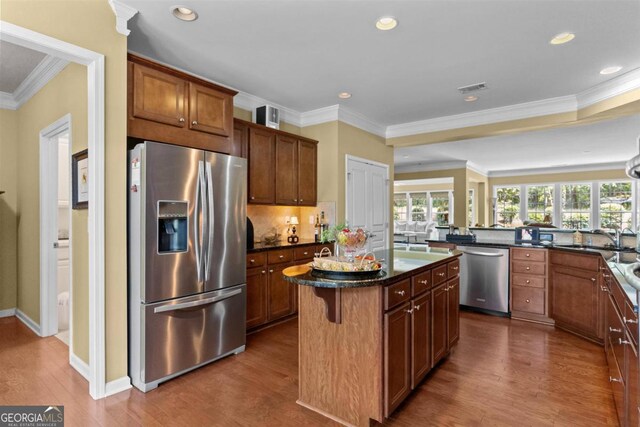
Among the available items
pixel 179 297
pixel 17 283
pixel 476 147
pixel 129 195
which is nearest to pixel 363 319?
pixel 179 297

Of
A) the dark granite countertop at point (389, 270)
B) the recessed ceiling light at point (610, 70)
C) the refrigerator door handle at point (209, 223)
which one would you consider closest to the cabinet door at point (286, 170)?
the refrigerator door handle at point (209, 223)

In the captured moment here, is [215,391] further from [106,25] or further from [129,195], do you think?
[106,25]

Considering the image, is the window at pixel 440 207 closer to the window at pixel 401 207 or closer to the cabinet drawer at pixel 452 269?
the window at pixel 401 207

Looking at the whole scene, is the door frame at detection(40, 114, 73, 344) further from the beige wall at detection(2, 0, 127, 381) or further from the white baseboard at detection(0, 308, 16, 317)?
the beige wall at detection(2, 0, 127, 381)

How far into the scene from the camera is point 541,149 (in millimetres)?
7730

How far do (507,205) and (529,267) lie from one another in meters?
8.56

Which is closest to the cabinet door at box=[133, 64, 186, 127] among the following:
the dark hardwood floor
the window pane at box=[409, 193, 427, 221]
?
the dark hardwood floor

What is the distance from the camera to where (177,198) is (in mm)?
2648

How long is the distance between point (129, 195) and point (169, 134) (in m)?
0.61

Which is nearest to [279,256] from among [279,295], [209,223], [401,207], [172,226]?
[279,295]

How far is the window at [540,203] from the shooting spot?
10844 mm

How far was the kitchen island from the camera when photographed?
199cm

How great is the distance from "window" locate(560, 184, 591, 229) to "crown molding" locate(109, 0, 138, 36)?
477 inches

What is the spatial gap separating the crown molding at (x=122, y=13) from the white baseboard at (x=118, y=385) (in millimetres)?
2551
